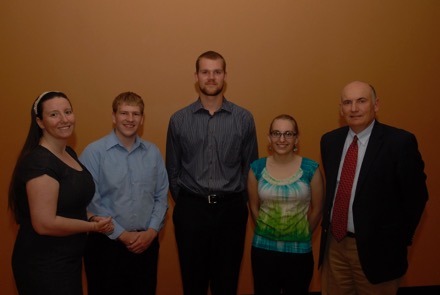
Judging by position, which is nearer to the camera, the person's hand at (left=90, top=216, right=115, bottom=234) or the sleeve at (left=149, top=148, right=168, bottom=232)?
the person's hand at (left=90, top=216, right=115, bottom=234)

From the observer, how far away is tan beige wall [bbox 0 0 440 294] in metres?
3.40

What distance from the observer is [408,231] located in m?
2.38

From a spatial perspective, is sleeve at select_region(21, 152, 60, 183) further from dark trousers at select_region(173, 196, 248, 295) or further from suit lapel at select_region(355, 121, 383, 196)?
suit lapel at select_region(355, 121, 383, 196)

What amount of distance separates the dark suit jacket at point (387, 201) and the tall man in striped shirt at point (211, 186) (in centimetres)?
87

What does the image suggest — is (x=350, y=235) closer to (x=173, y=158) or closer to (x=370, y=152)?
(x=370, y=152)

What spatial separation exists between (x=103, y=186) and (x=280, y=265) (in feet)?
3.98

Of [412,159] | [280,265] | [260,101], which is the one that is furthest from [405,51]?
[280,265]

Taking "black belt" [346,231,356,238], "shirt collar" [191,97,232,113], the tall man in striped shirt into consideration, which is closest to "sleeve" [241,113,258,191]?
the tall man in striped shirt

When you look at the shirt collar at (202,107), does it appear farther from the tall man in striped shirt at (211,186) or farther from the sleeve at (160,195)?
the sleeve at (160,195)

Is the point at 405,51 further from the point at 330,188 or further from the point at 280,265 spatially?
the point at 280,265

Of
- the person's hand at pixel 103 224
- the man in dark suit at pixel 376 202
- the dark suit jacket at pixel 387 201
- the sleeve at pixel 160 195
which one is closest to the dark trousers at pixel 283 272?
the man in dark suit at pixel 376 202

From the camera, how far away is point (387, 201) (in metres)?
2.34

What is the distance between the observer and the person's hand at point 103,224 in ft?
7.27

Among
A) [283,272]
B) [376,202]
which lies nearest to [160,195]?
[283,272]
